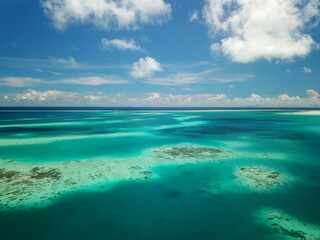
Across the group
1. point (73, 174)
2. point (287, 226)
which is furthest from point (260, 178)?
point (73, 174)

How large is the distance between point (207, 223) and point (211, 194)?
6.81 ft

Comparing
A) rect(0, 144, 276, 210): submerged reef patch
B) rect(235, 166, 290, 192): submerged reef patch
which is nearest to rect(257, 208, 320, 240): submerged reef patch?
rect(235, 166, 290, 192): submerged reef patch

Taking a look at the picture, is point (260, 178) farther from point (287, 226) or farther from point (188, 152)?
point (188, 152)

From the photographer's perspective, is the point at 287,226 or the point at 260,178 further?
the point at 260,178

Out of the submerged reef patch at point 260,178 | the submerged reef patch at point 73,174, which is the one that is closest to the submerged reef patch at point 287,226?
the submerged reef patch at point 260,178

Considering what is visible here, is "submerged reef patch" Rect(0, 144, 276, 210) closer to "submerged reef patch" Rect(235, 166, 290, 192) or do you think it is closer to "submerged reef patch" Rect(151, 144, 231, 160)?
"submerged reef patch" Rect(151, 144, 231, 160)

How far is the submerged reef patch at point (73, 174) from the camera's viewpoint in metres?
8.02

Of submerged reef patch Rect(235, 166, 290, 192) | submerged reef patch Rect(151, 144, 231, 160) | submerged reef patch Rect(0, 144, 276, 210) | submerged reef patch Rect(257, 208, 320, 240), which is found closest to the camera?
submerged reef patch Rect(257, 208, 320, 240)

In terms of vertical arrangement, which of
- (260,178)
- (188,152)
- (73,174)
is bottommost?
(73,174)

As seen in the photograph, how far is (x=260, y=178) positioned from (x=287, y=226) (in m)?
3.96

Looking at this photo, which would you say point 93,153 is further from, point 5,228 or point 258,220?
point 258,220

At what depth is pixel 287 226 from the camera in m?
6.11

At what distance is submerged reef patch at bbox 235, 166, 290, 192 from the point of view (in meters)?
8.99

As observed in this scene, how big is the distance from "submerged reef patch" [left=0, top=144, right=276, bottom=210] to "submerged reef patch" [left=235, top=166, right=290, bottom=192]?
2.76 meters
